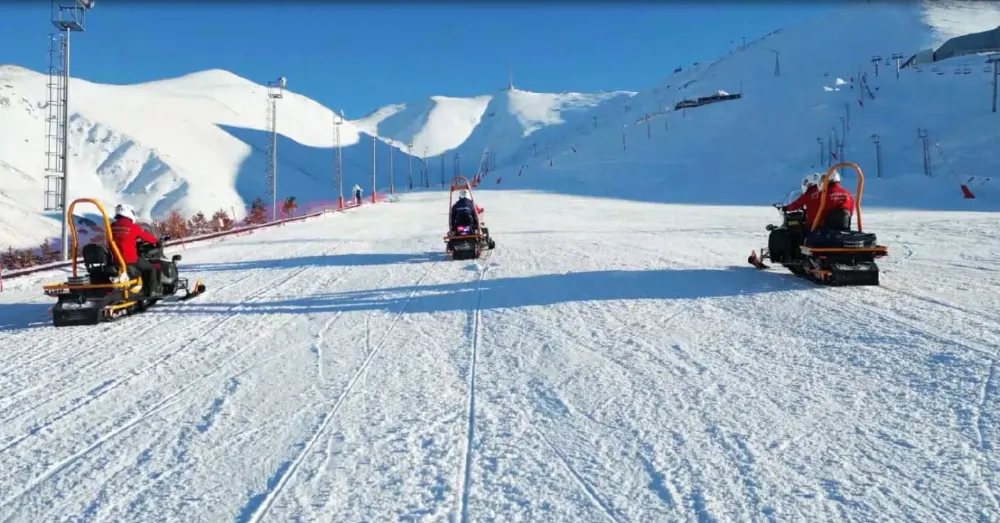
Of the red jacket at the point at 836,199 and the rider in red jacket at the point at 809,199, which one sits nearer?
the red jacket at the point at 836,199

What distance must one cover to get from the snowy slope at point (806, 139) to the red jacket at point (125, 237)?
3776cm

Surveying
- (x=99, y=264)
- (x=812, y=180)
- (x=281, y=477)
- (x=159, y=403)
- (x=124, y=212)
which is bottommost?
(x=281, y=477)

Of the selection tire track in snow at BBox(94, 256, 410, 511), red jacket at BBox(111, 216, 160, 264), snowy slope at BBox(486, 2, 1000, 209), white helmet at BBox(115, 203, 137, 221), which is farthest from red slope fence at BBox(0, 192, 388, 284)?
snowy slope at BBox(486, 2, 1000, 209)

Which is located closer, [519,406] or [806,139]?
[519,406]

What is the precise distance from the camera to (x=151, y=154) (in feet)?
296

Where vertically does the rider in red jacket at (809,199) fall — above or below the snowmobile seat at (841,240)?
above

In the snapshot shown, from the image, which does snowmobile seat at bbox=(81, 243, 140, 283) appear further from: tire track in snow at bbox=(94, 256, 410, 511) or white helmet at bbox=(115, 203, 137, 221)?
tire track in snow at bbox=(94, 256, 410, 511)

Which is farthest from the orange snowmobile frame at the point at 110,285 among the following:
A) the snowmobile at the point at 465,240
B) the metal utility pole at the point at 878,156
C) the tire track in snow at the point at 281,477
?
the metal utility pole at the point at 878,156

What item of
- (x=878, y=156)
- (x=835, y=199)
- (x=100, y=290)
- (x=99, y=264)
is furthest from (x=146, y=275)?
(x=878, y=156)

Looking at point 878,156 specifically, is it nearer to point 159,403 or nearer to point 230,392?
point 230,392

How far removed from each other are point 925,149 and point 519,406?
2279 inches

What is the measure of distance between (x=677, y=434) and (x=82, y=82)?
150779 mm

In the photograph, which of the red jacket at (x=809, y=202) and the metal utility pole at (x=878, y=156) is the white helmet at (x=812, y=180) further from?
the metal utility pole at (x=878, y=156)

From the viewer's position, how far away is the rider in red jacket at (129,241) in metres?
9.00
